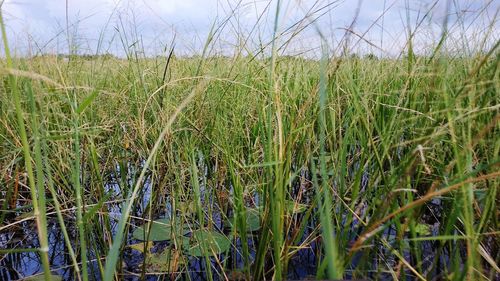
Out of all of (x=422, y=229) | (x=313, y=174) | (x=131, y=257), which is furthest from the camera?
(x=131, y=257)

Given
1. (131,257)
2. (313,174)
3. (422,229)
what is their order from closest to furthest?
(313,174) → (422,229) → (131,257)

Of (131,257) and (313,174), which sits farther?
(131,257)

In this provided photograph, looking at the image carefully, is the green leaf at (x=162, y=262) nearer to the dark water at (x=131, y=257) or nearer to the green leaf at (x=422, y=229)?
the dark water at (x=131, y=257)

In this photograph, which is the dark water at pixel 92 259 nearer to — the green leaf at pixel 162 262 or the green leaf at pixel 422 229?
the green leaf at pixel 162 262

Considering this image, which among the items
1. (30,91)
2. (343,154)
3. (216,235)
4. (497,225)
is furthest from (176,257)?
(497,225)

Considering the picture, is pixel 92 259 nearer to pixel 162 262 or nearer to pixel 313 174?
pixel 162 262

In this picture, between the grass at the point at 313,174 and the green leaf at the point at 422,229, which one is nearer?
the grass at the point at 313,174

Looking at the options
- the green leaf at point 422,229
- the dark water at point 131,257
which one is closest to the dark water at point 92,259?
the dark water at point 131,257

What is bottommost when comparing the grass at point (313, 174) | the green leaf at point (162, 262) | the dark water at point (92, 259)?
the dark water at point (92, 259)

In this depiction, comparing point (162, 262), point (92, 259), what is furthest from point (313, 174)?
point (92, 259)

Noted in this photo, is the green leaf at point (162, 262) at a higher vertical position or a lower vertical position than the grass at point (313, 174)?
lower

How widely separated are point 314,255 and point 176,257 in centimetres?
45

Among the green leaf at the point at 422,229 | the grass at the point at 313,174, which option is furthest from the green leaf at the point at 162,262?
the green leaf at the point at 422,229

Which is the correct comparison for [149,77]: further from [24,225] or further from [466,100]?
[466,100]
